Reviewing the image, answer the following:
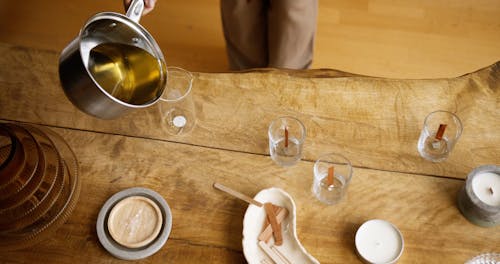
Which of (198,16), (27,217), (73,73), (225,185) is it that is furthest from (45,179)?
(198,16)

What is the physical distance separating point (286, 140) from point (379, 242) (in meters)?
0.31

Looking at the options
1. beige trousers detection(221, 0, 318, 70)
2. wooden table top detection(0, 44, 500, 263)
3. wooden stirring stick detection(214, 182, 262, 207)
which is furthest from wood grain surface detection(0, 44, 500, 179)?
beige trousers detection(221, 0, 318, 70)

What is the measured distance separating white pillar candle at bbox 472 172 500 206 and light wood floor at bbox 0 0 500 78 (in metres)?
1.07

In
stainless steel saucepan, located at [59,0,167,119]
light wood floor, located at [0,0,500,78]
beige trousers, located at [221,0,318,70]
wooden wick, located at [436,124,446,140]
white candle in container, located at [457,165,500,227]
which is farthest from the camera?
light wood floor, located at [0,0,500,78]

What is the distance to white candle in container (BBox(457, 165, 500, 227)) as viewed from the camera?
1167mm

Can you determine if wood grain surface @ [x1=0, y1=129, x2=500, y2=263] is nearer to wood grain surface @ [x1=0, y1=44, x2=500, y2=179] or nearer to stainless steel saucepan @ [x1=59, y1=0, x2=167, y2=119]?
wood grain surface @ [x1=0, y1=44, x2=500, y2=179]

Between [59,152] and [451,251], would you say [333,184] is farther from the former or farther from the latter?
[59,152]

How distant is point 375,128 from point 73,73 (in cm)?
70

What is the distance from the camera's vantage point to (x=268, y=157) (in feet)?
4.27

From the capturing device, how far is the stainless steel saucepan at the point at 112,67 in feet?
3.35

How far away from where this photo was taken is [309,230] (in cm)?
121

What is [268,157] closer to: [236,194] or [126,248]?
[236,194]

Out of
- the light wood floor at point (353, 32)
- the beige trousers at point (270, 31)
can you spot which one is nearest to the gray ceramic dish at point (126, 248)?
the beige trousers at point (270, 31)

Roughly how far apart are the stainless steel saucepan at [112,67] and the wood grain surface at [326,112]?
221 millimetres
